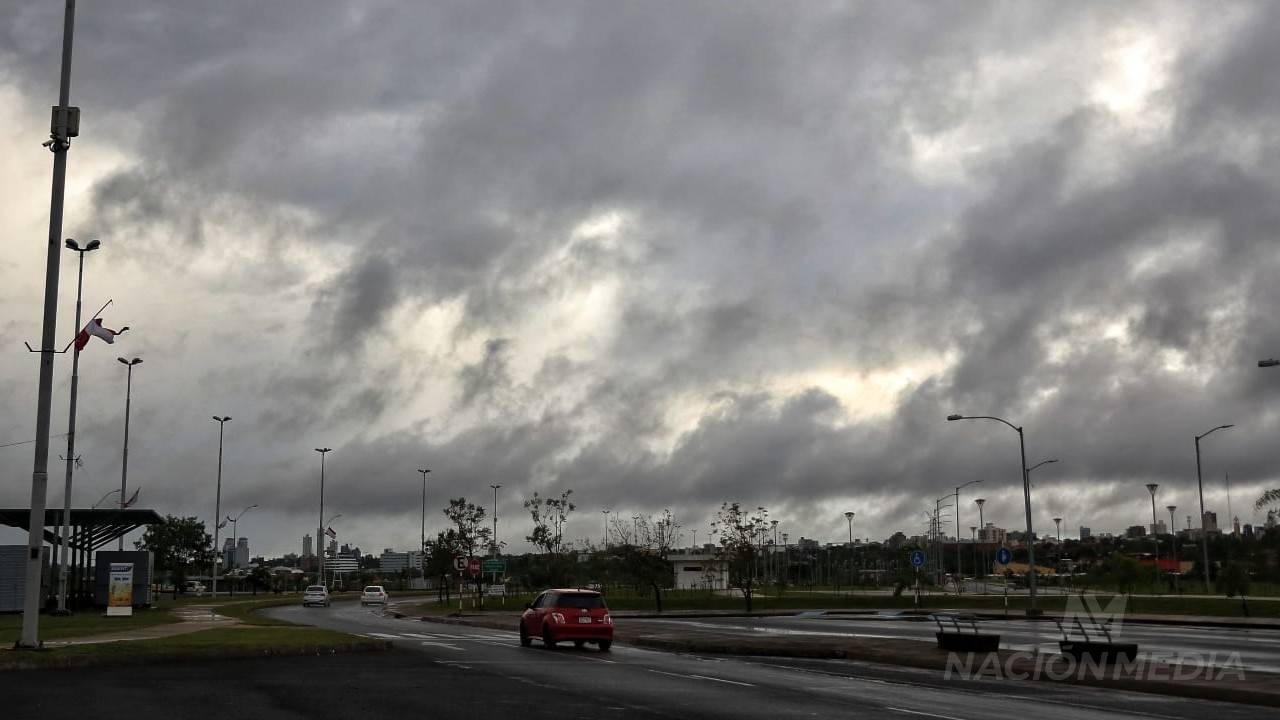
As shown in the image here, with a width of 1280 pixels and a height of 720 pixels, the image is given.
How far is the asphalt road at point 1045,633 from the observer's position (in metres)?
29.3

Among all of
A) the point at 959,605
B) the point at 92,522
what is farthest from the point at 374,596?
the point at 959,605

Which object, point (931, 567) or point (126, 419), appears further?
point (931, 567)

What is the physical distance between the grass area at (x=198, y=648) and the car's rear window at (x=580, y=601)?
549 cm

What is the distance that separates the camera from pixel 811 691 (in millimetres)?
20469

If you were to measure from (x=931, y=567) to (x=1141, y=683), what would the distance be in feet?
485

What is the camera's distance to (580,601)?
34.1 m

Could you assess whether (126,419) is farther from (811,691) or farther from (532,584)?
(811,691)

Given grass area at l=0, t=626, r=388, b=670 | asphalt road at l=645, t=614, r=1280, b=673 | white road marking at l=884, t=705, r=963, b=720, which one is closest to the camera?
white road marking at l=884, t=705, r=963, b=720

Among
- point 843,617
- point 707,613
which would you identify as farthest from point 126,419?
point 843,617

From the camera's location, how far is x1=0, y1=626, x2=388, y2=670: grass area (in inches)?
917

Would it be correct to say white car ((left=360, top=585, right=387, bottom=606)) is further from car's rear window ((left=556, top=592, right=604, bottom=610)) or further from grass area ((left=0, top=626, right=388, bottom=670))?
car's rear window ((left=556, top=592, right=604, bottom=610))

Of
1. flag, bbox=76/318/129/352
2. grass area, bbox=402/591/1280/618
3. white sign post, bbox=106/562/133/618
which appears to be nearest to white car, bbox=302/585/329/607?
grass area, bbox=402/591/1280/618

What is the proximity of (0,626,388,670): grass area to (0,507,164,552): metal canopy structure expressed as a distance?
87.1 feet

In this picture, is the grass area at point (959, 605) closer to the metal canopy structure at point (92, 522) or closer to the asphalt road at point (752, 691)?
the metal canopy structure at point (92, 522)
